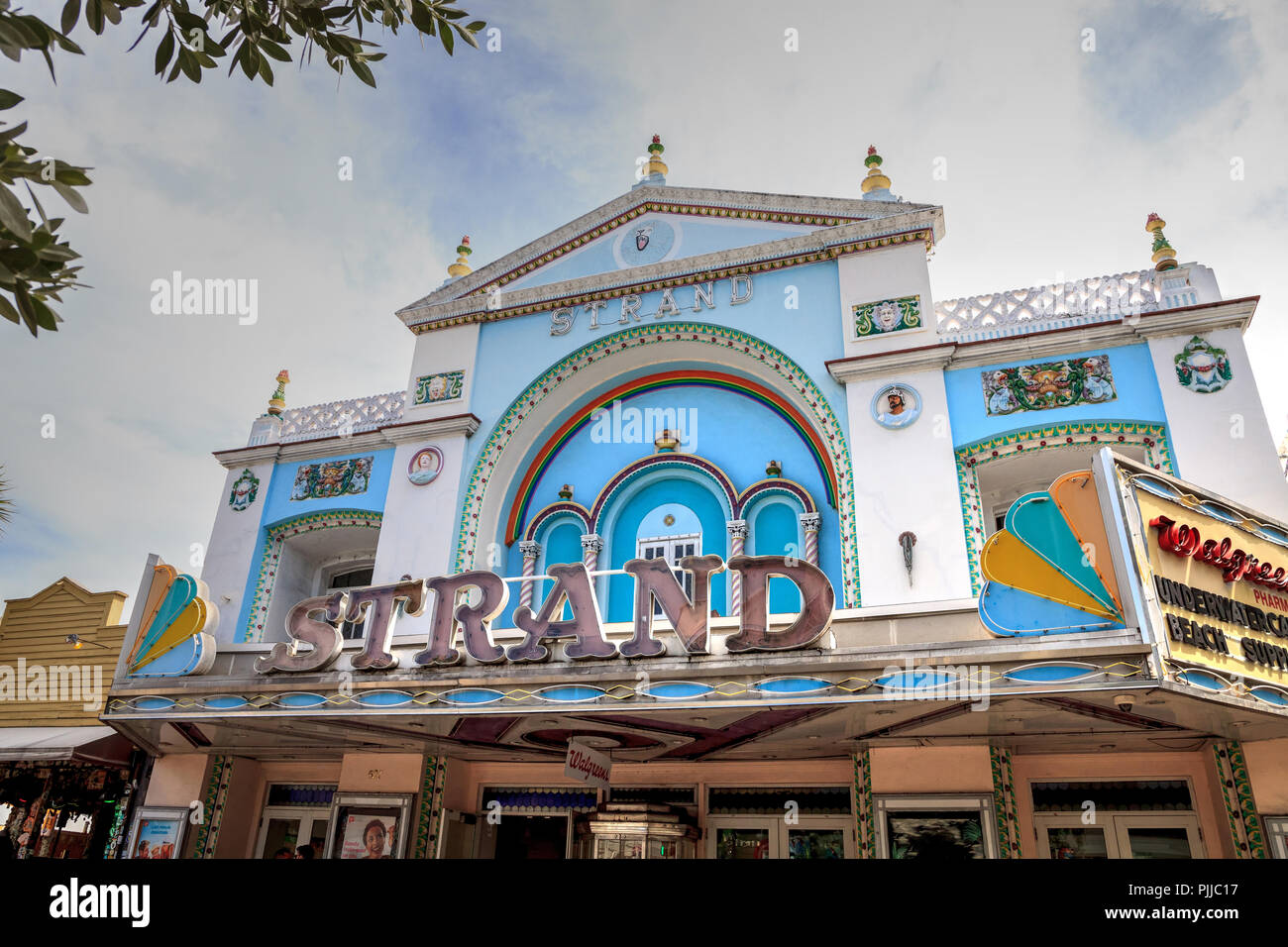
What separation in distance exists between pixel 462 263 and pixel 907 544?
10323mm

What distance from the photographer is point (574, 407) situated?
50.2 feet

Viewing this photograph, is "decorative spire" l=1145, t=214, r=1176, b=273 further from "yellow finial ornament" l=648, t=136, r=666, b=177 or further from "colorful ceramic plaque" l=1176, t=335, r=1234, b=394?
"yellow finial ornament" l=648, t=136, r=666, b=177

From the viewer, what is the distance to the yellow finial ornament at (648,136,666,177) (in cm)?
1603

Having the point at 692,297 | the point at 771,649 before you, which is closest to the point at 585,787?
the point at 771,649

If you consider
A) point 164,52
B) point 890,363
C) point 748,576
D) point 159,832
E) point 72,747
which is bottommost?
point 159,832

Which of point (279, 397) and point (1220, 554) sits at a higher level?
point (279, 397)

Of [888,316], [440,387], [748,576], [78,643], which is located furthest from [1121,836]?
[78,643]

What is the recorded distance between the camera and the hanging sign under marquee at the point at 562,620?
8.60m

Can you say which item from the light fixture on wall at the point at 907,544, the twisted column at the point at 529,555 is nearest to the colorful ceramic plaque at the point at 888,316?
the light fixture on wall at the point at 907,544

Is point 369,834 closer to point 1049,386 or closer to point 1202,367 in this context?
point 1049,386

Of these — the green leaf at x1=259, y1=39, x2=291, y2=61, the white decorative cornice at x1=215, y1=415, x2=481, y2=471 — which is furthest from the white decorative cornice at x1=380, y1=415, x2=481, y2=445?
the green leaf at x1=259, y1=39, x2=291, y2=61

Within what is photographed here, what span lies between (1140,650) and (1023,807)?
14.8 ft

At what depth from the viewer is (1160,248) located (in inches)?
485

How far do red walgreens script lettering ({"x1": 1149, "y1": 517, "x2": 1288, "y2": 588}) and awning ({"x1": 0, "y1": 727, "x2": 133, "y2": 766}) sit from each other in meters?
15.0
